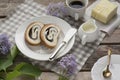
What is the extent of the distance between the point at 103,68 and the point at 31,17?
34 centimetres

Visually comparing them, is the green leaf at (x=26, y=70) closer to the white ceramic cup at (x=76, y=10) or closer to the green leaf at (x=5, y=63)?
the green leaf at (x=5, y=63)

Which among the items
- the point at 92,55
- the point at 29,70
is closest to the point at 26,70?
the point at 29,70

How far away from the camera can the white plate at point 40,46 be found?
3.67 ft

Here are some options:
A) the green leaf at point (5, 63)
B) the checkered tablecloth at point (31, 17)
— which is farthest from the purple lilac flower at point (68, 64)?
the green leaf at point (5, 63)

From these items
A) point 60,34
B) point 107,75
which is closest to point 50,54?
point 60,34

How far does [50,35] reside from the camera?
115cm

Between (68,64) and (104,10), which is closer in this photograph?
(68,64)

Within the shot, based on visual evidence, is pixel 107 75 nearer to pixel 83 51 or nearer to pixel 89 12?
pixel 83 51

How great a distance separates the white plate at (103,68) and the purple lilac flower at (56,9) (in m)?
0.24

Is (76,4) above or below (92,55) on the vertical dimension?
above

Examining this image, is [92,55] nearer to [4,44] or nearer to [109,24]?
[109,24]

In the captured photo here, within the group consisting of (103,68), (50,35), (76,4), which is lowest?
(103,68)

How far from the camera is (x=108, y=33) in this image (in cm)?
119

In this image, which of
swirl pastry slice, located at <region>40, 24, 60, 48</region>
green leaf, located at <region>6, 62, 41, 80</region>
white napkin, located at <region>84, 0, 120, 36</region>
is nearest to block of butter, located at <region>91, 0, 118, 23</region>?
white napkin, located at <region>84, 0, 120, 36</region>
